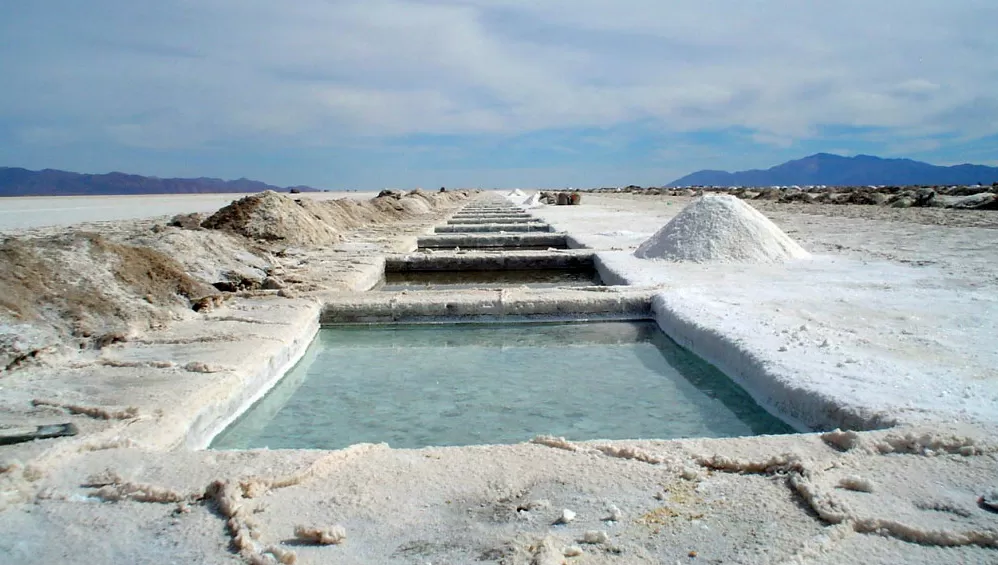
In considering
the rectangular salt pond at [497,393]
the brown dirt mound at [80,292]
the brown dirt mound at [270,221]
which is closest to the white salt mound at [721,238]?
the rectangular salt pond at [497,393]

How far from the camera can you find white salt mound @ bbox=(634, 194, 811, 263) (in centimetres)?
634

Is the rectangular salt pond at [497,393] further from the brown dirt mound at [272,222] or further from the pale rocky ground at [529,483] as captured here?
the brown dirt mound at [272,222]

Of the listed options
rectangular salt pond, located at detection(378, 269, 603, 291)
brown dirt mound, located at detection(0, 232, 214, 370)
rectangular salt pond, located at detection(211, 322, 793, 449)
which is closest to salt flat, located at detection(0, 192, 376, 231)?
rectangular salt pond, located at detection(378, 269, 603, 291)

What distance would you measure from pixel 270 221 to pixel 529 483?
27.1 feet

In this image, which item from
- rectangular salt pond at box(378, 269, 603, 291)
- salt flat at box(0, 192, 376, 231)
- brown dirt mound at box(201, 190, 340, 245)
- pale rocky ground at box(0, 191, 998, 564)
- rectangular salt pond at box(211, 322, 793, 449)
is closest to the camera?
pale rocky ground at box(0, 191, 998, 564)

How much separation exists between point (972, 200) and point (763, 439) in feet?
53.8

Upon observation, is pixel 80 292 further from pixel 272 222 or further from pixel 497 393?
pixel 272 222

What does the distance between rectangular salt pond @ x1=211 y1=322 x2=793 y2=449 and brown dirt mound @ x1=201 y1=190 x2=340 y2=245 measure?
513 centimetres

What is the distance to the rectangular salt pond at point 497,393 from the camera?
2.70 m

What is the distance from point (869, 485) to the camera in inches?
67.6

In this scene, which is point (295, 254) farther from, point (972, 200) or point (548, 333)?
point (972, 200)

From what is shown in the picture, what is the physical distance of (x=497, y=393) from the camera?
3.19 m

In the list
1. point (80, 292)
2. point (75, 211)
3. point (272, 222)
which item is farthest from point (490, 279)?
point (75, 211)

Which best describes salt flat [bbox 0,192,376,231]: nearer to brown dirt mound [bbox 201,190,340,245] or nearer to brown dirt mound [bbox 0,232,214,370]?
brown dirt mound [bbox 201,190,340,245]
